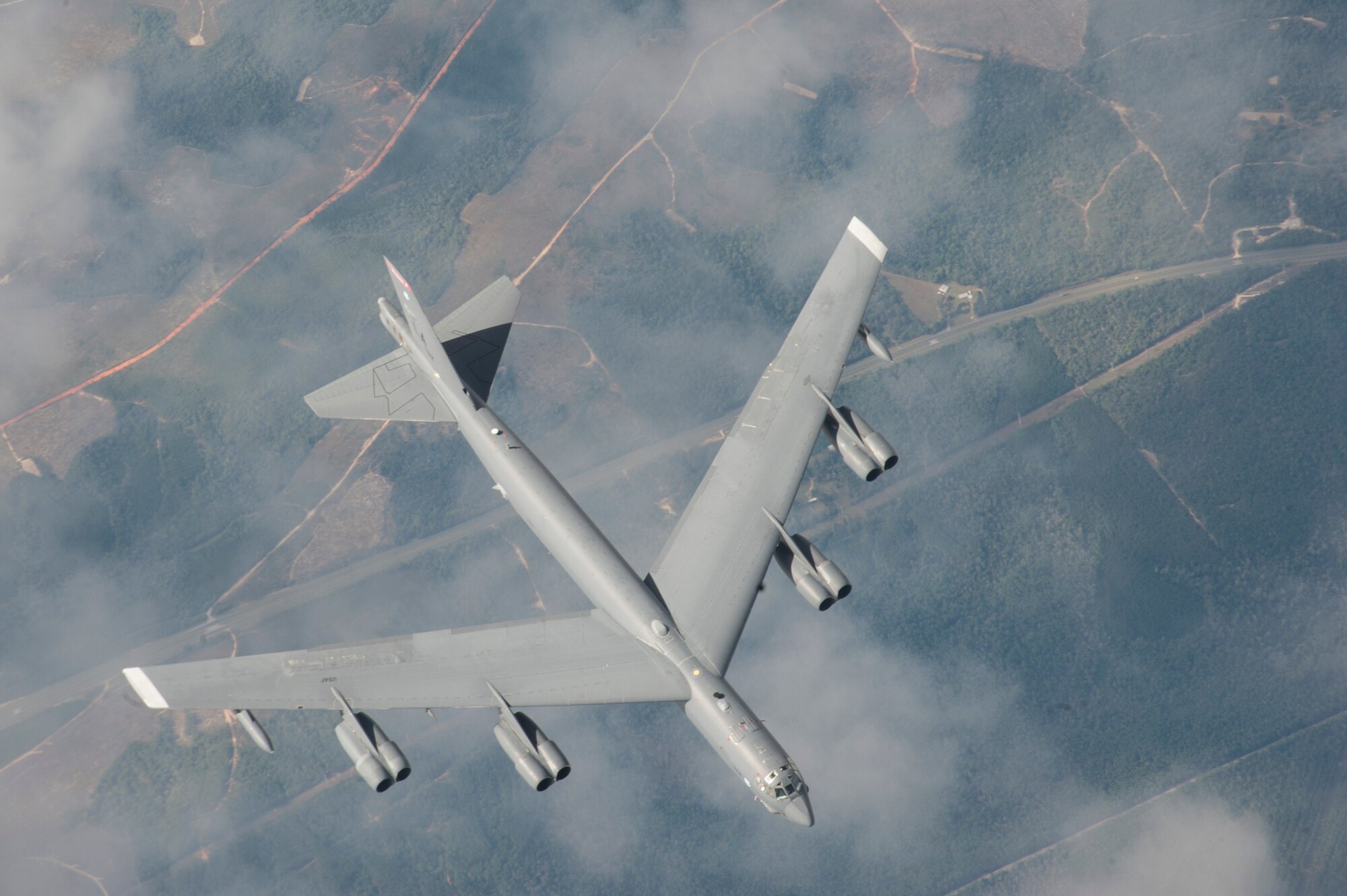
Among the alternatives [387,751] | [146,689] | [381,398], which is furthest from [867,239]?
[146,689]

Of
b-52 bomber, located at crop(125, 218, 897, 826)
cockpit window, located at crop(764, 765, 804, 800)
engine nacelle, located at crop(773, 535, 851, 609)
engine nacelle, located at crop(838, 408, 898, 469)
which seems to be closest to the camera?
cockpit window, located at crop(764, 765, 804, 800)

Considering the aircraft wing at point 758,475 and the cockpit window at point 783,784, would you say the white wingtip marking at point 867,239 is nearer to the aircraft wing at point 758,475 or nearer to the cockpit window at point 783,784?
the aircraft wing at point 758,475

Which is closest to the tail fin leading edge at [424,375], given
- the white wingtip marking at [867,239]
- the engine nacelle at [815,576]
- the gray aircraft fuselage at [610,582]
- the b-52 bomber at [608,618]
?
the b-52 bomber at [608,618]

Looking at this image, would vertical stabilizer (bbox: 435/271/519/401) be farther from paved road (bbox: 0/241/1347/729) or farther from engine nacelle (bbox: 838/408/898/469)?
engine nacelle (bbox: 838/408/898/469)

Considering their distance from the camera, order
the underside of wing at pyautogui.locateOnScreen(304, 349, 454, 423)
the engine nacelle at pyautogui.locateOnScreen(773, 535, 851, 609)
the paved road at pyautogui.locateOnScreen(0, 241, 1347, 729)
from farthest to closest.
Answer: the paved road at pyautogui.locateOnScreen(0, 241, 1347, 729)
the underside of wing at pyautogui.locateOnScreen(304, 349, 454, 423)
the engine nacelle at pyautogui.locateOnScreen(773, 535, 851, 609)

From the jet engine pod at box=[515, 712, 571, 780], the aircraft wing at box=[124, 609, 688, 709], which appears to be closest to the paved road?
the aircraft wing at box=[124, 609, 688, 709]

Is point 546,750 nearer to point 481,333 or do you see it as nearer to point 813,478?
point 481,333
